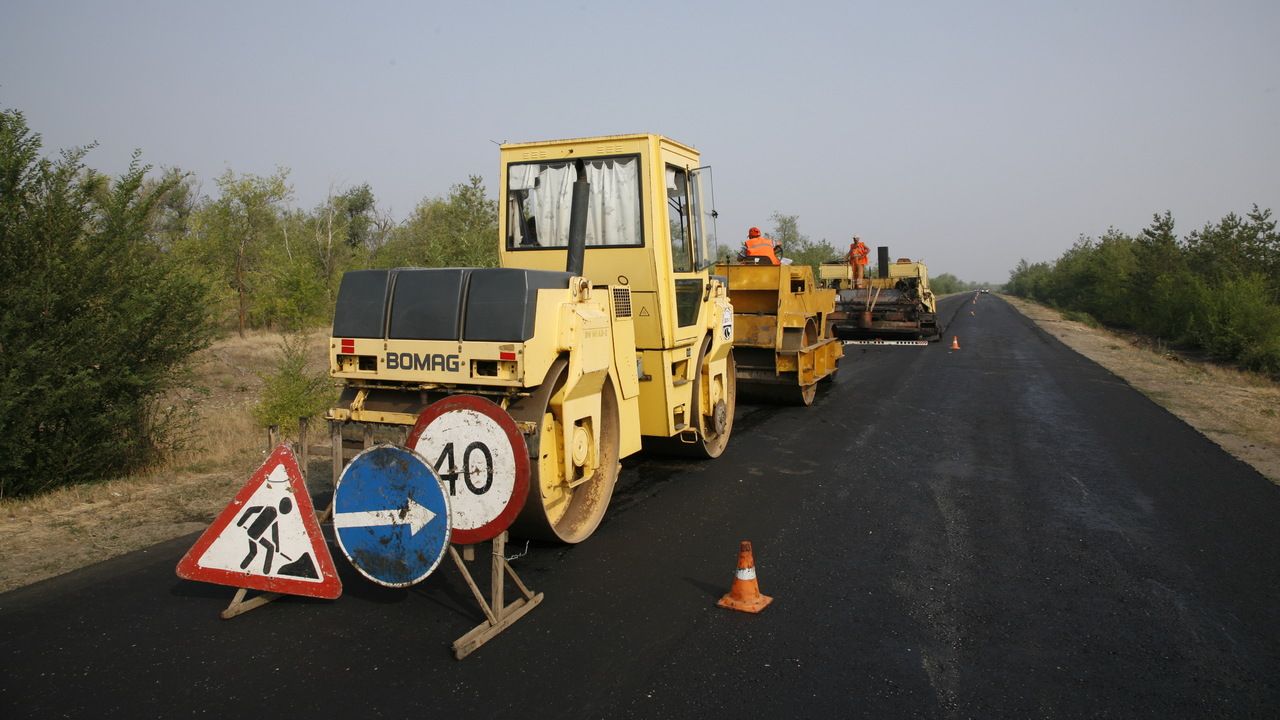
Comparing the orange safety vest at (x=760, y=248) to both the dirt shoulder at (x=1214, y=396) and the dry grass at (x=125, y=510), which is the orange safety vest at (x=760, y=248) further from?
the dry grass at (x=125, y=510)

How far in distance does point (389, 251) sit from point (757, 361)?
1994 cm

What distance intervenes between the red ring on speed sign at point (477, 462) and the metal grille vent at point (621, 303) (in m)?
2.01

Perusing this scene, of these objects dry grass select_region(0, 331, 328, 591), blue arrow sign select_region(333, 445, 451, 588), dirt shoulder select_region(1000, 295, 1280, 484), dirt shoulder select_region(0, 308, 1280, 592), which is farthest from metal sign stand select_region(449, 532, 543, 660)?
dirt shoulder select_region(1000, 295, 1280, 484)

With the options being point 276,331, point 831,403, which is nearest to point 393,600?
point 831,403

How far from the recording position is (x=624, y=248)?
23.5ft

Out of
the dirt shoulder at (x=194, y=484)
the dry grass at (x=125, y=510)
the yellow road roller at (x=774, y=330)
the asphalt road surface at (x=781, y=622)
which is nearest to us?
the asphalt road surface at (x=781, y=622)

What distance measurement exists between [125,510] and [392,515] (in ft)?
12.1

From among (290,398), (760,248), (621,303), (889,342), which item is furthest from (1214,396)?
(290,398)

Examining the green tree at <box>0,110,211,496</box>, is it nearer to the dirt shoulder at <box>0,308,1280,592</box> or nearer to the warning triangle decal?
the dirt shoulder at <box>0,308,1280,592</box>

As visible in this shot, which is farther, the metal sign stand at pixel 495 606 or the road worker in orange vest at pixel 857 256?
the road worker in orange vest at pixel 857 256

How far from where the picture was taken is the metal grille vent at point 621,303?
20.5 feet

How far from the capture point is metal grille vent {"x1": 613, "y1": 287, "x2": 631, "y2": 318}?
20.5ft

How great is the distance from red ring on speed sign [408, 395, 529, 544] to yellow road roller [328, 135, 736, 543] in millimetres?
60

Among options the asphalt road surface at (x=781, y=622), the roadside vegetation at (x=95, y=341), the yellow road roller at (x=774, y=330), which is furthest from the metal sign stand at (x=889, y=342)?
the roadside vegetation at (x=95, y=341)
